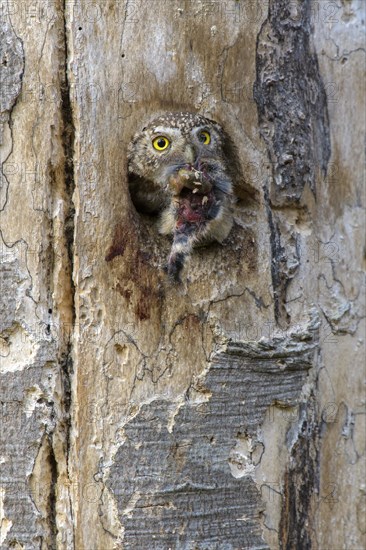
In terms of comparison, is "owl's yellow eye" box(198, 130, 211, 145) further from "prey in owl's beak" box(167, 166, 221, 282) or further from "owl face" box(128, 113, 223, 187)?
"prey in owl's beak" box(167, 166, 221, 282)

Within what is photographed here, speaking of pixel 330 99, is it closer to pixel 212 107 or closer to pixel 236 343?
pixel 212 107

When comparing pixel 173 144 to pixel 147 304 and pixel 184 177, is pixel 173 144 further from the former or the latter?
pixel 147 304

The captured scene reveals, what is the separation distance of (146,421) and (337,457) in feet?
2.61

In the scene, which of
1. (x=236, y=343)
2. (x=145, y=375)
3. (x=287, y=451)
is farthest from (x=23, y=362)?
(x=287, y=451)

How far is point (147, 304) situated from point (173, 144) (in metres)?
0.62

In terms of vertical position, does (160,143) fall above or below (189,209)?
above

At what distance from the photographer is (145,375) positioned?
9.03ft

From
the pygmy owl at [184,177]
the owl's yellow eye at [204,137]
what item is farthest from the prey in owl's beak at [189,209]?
the owl's yellow eye at [204,137]

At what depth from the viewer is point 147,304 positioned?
2.77 meters

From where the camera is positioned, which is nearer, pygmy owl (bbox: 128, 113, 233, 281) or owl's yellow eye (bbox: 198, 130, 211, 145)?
pygmy owl (bbox: 128, 113, 233, 281)

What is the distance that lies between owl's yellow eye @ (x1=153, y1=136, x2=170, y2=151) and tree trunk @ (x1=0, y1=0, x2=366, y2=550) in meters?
0.12

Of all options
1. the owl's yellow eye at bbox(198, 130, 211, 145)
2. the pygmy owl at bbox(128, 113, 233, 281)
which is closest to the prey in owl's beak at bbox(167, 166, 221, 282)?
the pygmy owl at bbox(128, 113, 233, 281)

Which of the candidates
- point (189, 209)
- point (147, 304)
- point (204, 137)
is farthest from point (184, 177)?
point (147, 304)

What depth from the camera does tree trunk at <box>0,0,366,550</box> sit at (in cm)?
273
